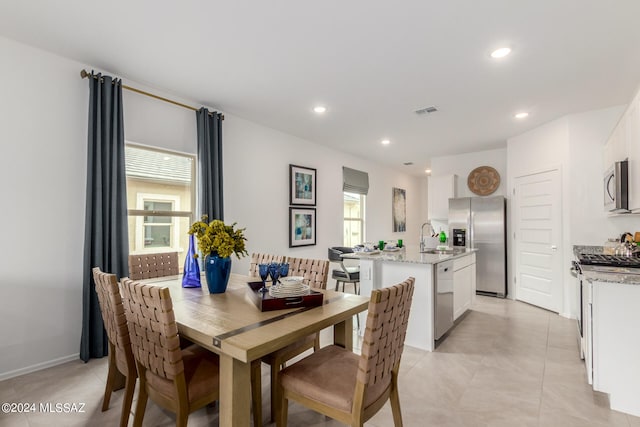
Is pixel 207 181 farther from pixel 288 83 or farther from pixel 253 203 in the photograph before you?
pixel 288 83

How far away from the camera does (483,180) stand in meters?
5.98

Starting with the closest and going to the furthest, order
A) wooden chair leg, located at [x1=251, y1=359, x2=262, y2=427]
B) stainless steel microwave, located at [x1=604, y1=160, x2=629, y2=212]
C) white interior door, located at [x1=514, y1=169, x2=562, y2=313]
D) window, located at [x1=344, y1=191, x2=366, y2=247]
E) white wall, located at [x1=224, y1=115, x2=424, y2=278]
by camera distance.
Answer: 1. wooden chair leg, located at [x1=251, y1=359, x2=262, y2=427]
2. stainless steel microwave, located at [x1=604, y1=160, x2=629, y2=212]
3. white wall, located at [x1=224, y1=115, x2=424, y2=278]
4. white interior door, located at [x1=514, y1=169, x2=562, y2=313]
5. window, located at [x1=344, y1=191, x2=366, y2=247]

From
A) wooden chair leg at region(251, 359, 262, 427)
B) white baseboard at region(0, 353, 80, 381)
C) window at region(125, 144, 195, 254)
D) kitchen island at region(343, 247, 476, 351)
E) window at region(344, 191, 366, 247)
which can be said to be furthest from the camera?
window at region(344, 191, 366, 247)

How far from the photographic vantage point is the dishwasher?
304 centimetres

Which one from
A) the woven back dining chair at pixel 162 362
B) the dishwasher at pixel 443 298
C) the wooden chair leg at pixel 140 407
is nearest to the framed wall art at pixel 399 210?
the dishwasher at pixel 443 298

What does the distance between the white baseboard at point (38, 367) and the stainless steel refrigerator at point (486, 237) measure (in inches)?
217

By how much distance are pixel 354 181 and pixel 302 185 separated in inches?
62.1

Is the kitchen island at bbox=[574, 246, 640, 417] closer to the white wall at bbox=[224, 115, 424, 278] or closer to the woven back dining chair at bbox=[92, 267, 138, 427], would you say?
the woven back dining chair at bbox=[92, 267, 138, 427]

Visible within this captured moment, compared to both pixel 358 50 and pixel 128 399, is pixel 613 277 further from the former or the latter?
pixel 128 399

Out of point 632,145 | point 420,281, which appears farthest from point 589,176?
point 420,281

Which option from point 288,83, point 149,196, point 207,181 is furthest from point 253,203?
point 288,83

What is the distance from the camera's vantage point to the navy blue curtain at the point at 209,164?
11.8ft

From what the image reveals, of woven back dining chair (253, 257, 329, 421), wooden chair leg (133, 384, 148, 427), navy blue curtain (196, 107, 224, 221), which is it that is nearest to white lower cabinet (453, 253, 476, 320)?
woven back dining chair (253, 257, 329, 421)

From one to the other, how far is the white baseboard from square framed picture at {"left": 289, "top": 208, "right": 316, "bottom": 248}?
2839 millimetres
